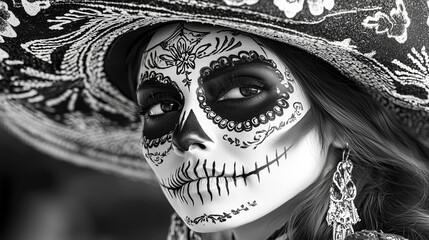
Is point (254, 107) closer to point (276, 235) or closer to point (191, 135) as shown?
point (191, 135)

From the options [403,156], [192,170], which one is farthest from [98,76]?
[403,156]

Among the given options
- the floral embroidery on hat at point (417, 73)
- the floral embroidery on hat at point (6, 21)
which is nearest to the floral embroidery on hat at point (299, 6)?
the floral embroidery on hat at point (417, 73)

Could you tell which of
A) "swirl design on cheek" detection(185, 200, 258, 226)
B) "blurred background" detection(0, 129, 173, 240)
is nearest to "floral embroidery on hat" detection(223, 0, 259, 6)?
"swirl design on cheek" detection(185, 200, 258, 226)

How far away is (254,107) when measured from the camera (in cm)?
155

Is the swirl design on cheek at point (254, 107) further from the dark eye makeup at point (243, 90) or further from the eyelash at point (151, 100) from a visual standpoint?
the eyelash at point (151, 100)

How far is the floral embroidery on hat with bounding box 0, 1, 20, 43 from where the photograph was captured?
155 cm

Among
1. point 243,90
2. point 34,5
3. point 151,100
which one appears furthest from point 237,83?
point 34,5

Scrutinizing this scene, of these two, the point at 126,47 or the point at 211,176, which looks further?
the point at 126,47

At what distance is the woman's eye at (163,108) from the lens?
166 cm

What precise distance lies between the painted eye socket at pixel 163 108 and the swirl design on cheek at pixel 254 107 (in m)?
0.10

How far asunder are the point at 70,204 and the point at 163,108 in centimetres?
361

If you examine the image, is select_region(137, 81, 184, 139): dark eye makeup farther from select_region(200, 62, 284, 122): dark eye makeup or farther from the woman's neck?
the woman's neck

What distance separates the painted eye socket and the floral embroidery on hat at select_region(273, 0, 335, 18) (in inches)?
15.3

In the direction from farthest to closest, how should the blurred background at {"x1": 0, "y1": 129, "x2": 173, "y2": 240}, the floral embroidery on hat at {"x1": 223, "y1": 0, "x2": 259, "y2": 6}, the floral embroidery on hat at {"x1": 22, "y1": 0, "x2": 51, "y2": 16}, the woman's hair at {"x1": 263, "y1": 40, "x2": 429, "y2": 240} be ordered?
the blurred background at {"x1": 0, "y1": 129, "x2": 173, "y2": 240} < the woman's hair at {"x1": 263, "y1": 40, "x2": 429, "y2": 240} < the floral embroidery on hat at {"x1": 22, "y1": 0, "x2": 51, "y2": 16} < the floral embroidery on hat at {"x1": 223, "y1": 0, "x2": 259, "y2": 6}
